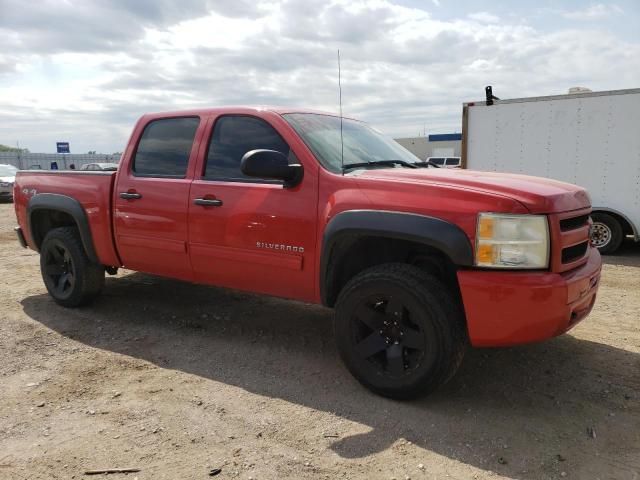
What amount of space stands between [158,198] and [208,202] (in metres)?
0.60

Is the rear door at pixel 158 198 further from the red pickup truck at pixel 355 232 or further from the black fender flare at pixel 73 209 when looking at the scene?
the black fender flare at pixel 73 209

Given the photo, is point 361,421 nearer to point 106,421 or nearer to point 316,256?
point 316,256

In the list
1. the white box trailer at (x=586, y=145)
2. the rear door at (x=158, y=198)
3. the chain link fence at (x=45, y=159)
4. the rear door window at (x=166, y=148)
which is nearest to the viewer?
the rear door at (x=158, y=198)

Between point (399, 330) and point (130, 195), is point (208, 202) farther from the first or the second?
point (399, 330)

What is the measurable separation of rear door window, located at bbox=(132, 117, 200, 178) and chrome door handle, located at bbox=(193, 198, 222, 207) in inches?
14.5

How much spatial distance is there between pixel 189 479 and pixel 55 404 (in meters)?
1.31

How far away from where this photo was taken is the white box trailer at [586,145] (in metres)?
8.20

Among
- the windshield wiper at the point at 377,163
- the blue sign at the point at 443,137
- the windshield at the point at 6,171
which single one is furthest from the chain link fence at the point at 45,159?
the windshield wiper at the point at 377,163

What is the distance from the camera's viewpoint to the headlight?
2881 millimetres

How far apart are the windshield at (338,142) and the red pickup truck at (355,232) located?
2 cm

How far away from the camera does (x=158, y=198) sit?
170 inches

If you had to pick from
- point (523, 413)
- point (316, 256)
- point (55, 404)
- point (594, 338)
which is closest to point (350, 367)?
point (316, 256)

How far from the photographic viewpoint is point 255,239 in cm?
377

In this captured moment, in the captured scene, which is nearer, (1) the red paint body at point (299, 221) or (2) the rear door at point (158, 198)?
(1) the red paint body at point (299, 221)
